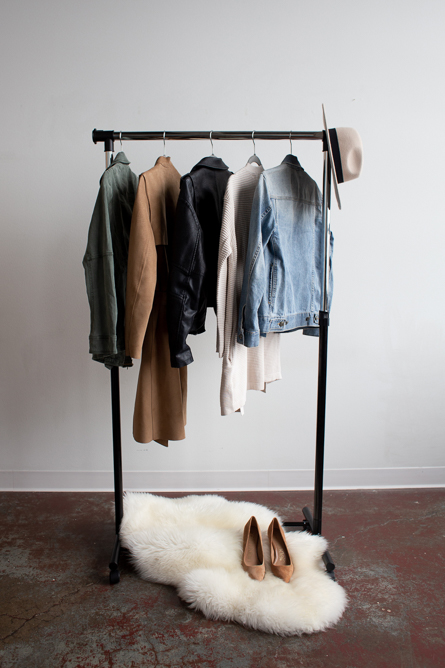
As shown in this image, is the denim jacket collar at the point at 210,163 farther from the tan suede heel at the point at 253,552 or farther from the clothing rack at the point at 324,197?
the tan suede heel at the point at 253,552

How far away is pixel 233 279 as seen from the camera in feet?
5.51

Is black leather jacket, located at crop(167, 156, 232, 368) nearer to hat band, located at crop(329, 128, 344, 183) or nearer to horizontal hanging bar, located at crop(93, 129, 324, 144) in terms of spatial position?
horizontal hanging bar, located at crop(93, 129, 324, 144)

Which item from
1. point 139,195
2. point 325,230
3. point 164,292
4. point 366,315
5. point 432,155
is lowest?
point 366,315

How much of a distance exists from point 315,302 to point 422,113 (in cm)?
139

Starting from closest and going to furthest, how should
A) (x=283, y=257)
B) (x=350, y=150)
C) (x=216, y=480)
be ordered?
1. (x=350, y=150)
2. (x=283, y=257)
3. (x=216, y=480)

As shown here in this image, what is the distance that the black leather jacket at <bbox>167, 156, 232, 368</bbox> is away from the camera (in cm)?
161

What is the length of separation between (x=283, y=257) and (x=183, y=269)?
0.41 meters

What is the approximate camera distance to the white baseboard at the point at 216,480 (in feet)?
8.27

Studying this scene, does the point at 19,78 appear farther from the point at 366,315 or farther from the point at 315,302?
the point at 366,315

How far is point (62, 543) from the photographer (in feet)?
6.58

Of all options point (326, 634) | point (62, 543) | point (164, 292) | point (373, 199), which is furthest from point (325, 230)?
point (62, 543)

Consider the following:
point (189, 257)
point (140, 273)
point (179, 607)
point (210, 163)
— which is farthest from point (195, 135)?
point (179, 607)

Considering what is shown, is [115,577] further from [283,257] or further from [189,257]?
[283,257]

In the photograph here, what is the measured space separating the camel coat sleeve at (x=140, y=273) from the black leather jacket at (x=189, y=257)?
8 centimetres
